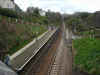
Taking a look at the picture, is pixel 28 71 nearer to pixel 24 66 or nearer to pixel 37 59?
pixel 24 66

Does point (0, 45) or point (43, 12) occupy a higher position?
point (43, 12)

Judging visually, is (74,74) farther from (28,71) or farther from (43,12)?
(43,12)

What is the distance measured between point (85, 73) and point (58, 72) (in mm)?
2575

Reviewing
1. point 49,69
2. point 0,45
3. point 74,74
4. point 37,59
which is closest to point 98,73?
point 74,74

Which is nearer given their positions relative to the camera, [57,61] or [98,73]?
[98,73]

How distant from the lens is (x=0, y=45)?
17.7m

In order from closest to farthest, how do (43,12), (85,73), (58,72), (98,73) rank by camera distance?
(98,73) < (85,73) < (58,72) < (43,12)

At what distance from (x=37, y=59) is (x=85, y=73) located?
23.5 ft

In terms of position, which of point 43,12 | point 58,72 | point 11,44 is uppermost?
point 43,12

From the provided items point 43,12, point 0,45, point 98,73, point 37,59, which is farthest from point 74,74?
point 43,12

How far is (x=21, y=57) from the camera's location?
17234 millimetres

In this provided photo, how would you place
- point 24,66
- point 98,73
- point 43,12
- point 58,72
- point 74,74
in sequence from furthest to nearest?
point 43,12 → point 24,66 → point 58,72 → point 74,74 → point 98,73

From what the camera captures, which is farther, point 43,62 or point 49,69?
point 43,62

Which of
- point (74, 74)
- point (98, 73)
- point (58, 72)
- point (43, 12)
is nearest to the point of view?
point (98, 73)
